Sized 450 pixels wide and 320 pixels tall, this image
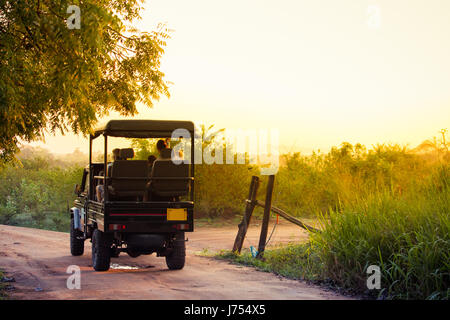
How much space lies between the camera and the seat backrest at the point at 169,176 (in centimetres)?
1098

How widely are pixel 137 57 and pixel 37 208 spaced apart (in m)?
17.2

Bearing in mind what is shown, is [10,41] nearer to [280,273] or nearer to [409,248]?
[280,273]

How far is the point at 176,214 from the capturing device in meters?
10.8

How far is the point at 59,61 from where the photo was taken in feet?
30.6

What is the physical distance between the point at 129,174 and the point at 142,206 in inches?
26.1

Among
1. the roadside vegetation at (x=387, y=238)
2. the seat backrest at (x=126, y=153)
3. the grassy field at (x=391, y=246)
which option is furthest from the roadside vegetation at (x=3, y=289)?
the grassy field at (x=391, y=246)

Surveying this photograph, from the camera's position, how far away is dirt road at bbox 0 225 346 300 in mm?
8359

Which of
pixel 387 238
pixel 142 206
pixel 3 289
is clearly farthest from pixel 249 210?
pixel 3 289

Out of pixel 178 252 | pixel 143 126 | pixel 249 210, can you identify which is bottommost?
pixel 178 252

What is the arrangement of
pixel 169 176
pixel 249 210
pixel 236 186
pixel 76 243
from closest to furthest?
1. pixel 169 176
2. pixel 249 210
3. pixel 76 243
4. pixel 236 186

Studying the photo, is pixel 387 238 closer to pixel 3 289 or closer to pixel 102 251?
pixel 102 251

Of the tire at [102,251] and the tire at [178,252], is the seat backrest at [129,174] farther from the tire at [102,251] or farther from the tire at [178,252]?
the tire at [178,252]

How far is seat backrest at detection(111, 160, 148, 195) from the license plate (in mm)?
736
